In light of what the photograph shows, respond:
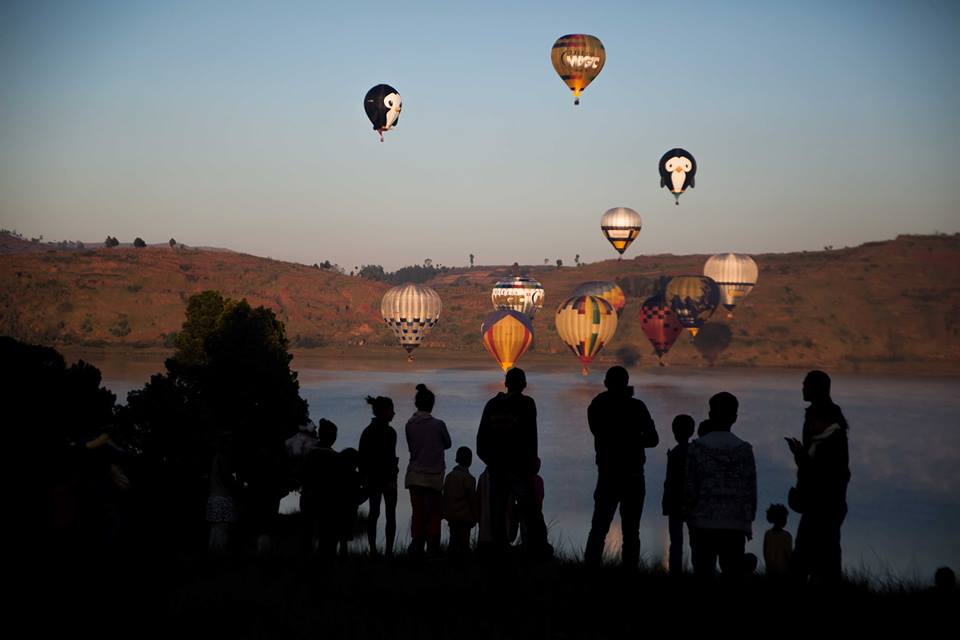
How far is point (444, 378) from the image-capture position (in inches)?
3846

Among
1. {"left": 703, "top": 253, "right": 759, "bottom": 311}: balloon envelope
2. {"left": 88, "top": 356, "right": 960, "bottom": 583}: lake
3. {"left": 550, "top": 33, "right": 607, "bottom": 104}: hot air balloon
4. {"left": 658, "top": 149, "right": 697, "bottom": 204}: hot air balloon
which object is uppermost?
{"left": 550, "top": 33, "right": 607, "bottom": 104}: hot air balloon

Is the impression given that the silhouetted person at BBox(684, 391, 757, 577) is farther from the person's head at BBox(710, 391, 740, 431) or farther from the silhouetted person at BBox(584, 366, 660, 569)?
the silhouetted person at BBox(584, 366, 660, 569)

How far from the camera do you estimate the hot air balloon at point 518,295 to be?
117 meters

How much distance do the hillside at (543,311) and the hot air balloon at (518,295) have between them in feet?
32.0

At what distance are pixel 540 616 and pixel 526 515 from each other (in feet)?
8.65

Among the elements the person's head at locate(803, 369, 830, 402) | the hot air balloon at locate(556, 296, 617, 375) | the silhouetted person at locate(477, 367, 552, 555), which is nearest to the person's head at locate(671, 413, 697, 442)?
the silhouetted person at locate(477, 367, 552, 555)

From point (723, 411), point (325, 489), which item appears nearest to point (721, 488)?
point (723, 411)

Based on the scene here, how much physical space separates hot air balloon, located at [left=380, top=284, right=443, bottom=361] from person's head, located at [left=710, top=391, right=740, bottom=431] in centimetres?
8906

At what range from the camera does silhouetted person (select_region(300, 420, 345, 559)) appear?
1250 cm

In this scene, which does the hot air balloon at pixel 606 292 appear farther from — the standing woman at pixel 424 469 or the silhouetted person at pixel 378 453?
the silhouetted person at pixel 378 453

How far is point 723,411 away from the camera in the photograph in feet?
32.9

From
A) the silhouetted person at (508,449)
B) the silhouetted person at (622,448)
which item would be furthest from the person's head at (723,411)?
the silhouetted person at (508,449)

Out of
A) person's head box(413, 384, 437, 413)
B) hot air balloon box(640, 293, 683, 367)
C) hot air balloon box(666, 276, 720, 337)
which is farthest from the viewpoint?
hot air balloon box(640, 293, 683, 367)

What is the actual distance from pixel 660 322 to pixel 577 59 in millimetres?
31297
